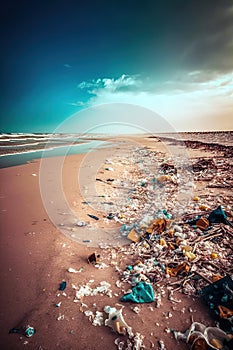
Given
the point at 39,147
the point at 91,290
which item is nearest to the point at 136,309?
the point at 91,290

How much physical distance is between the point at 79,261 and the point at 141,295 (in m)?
1.01

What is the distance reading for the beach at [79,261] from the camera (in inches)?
63.2

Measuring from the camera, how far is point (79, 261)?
2.49 m

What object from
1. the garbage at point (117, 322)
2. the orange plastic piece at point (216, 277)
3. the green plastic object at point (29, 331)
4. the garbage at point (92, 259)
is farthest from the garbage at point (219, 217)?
the green plastic object at point (29, 331)

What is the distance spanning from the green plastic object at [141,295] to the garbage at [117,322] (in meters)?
0.15

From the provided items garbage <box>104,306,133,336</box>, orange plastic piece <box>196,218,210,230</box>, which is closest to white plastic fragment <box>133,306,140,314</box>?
garbage <box>104,306,133,336</box>

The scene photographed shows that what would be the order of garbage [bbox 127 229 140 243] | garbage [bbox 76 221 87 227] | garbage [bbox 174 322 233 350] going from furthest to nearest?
garbage [bbox 76 221 87 227]
garbage [bbox 127 229 140 243]
garbage [bbox 174 322 233 350]

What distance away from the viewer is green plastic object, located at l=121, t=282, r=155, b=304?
1.83 m

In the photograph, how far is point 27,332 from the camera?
161 centimetres

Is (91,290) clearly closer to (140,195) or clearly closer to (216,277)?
(216,277)

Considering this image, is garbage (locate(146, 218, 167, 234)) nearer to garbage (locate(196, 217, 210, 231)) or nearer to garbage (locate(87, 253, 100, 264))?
garbage (locate(196, 217, 210, 231))

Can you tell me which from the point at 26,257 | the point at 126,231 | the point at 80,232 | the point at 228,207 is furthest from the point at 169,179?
the point at 26,257

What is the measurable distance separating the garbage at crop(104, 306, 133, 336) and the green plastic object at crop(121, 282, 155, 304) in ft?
0.50

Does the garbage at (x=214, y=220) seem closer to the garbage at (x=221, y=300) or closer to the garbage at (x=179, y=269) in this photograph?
the garbage at (x=179, y=269)
